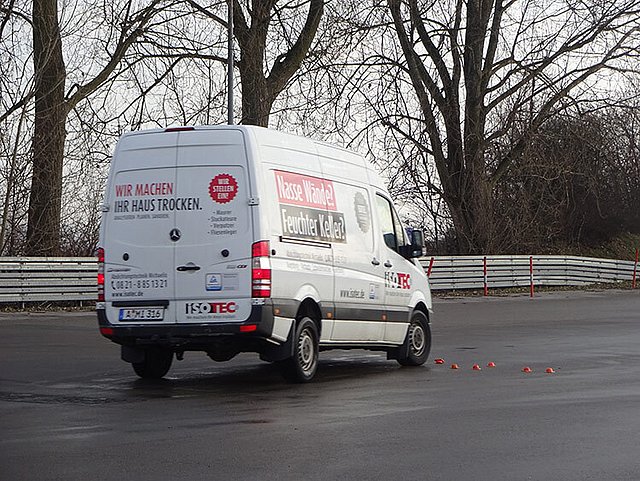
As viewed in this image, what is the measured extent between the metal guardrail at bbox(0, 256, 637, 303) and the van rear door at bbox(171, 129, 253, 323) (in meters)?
14.0

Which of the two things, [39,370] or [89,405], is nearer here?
[89,405]

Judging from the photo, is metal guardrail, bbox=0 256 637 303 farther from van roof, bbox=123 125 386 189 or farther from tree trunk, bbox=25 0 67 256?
van roof, bbox=123 125 386 189

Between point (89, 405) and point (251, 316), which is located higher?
point (251, 316)

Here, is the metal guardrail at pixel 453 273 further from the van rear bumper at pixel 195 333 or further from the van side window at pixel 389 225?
the van rear bumper at pixel 195 333

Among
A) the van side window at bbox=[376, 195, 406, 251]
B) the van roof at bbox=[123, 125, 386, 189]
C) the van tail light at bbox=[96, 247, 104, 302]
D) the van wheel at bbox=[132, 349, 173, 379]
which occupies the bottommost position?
the van wheel at bbox=[132, 349, 173, 379]

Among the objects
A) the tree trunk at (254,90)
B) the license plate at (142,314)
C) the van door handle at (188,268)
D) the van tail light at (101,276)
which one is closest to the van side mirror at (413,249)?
the van door handle at (188,268)

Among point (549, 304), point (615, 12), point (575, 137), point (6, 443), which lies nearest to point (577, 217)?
point (575, 137)

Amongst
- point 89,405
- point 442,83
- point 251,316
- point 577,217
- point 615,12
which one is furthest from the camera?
point 577,217

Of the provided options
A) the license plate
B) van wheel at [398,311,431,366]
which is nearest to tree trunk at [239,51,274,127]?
van wheel at [398,311,431,366]

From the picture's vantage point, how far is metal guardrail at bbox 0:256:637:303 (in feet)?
84.2

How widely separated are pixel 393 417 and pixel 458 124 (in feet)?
95.9

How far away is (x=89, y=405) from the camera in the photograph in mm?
10773

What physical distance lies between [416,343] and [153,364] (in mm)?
3518

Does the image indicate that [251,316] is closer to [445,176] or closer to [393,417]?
[393,417]
